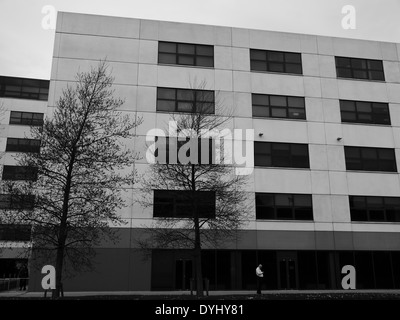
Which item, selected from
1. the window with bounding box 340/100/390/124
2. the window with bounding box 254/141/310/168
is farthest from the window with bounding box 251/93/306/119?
the window with bounding box 340/100/390/124

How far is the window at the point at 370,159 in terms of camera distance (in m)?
28.9

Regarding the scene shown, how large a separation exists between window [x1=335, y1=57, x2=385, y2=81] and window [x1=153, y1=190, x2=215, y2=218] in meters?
15.9

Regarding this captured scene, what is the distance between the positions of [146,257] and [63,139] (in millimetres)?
9550

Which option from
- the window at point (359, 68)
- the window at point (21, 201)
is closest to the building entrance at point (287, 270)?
the window at point (359, 68)

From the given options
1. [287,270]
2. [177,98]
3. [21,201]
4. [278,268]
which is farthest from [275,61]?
[21,201]

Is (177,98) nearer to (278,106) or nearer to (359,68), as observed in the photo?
(278,106)

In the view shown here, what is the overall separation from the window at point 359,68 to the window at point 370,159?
18.7 feet

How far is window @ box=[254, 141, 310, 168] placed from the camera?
91.2 ft

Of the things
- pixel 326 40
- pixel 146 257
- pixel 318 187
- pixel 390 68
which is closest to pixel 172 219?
pixel 146 257

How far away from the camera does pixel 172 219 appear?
2338cm

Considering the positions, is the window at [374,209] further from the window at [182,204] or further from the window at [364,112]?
the window at [182,204]

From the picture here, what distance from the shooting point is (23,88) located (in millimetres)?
48594

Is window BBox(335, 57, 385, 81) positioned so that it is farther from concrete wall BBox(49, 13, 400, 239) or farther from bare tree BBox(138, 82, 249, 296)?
bare tree BBox(138, 82, 249, 296)
